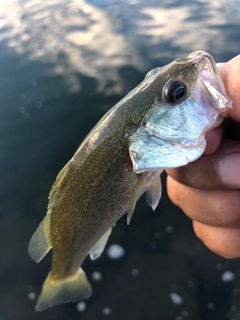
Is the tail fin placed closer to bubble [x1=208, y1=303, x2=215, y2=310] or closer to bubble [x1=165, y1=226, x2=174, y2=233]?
bubble [x1=208, y1=303, x2=215, y2=310]

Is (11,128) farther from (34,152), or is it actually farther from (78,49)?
(78,49)

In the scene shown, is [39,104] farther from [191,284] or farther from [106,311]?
[191,284]

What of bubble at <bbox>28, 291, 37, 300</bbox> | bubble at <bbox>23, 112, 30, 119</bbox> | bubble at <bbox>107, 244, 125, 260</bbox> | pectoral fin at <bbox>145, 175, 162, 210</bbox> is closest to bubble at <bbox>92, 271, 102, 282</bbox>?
bubble at <bbox>107, 244, 125, 260</bbox>

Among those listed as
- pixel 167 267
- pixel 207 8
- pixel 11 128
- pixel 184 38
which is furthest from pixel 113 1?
pixel 167 267

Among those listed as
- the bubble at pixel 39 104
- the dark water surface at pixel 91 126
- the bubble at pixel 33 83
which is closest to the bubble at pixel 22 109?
the dark water surface at pixel 91 126

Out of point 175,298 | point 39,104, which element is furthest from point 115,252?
point 39,104

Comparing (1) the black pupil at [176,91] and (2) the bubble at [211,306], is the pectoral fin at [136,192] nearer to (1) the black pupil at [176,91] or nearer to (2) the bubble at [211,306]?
(1) the black pupil at [176,91]
